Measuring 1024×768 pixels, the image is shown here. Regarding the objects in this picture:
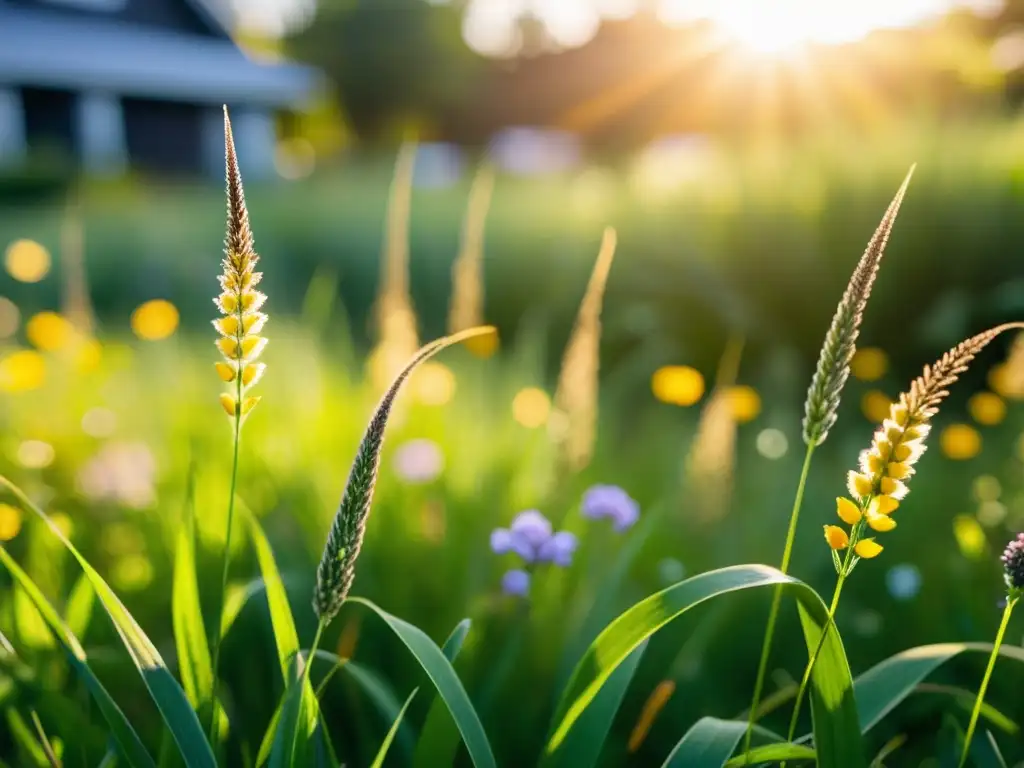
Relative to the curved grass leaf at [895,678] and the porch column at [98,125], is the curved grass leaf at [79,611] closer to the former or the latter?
the curved grass leaf at [895,678]

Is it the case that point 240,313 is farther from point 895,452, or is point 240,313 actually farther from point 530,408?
point 530,408

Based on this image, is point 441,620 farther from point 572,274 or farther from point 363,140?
point 363,140

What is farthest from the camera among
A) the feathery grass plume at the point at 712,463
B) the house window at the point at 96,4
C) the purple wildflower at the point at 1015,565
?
the house window at the point at 96,4

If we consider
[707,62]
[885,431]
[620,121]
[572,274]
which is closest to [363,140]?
[620,121]

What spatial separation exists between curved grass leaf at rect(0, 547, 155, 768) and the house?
14677 millimetres

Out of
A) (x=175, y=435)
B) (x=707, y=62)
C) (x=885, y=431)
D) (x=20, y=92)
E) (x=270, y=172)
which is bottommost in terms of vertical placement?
(x=175, y=435)

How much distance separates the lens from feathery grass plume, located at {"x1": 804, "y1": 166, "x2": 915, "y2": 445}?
0.76 metres

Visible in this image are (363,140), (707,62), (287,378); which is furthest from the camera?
(707,62)

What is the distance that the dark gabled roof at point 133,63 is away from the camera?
15570 millimetres

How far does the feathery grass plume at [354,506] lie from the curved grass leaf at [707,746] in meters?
0.41

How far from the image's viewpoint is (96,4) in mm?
17156

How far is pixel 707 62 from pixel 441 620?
31.6 metres

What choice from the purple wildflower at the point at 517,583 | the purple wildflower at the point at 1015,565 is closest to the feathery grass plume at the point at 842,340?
the purple wildflower at the point at 1015,565

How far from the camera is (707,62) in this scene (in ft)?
99.3
